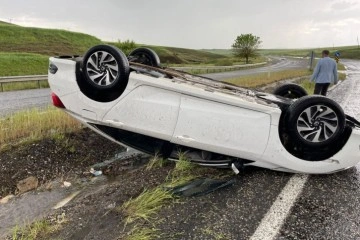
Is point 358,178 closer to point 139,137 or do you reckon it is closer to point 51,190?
point 139,137

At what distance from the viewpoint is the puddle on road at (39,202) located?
3.70 meters

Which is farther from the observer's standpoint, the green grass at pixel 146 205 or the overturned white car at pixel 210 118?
the overturned white car at pixel 210 118

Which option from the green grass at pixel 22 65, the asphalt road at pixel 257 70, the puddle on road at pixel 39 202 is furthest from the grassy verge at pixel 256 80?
the green grass at pixel 22 65

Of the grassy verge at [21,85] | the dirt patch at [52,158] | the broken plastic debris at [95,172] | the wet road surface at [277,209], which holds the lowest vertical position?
the grassy verge at [21,85]

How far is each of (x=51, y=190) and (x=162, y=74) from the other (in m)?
1.99

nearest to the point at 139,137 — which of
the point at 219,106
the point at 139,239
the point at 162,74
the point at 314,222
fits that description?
the point at 162,74

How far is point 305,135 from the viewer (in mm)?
3881

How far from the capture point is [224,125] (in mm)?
3740

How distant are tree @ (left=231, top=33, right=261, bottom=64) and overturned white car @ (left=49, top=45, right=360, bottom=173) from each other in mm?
62501

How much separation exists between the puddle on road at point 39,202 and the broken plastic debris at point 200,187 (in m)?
1.34

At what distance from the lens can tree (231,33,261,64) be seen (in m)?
64.6

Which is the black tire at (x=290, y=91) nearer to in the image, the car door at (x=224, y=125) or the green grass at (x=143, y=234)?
the car door at (x=224, y=125)

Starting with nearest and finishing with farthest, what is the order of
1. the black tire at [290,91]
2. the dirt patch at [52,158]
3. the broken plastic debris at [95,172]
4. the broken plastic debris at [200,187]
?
the broken plastic debris at [200,187] → the dirt patch at [52,158] → the broken plastic debris at [95,172] → the black tire at [290,91]

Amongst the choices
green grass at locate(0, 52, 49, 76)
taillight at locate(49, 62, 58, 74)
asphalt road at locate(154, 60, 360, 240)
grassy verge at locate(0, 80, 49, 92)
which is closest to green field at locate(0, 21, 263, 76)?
green grass at locate(0, 52, 49, 76)
